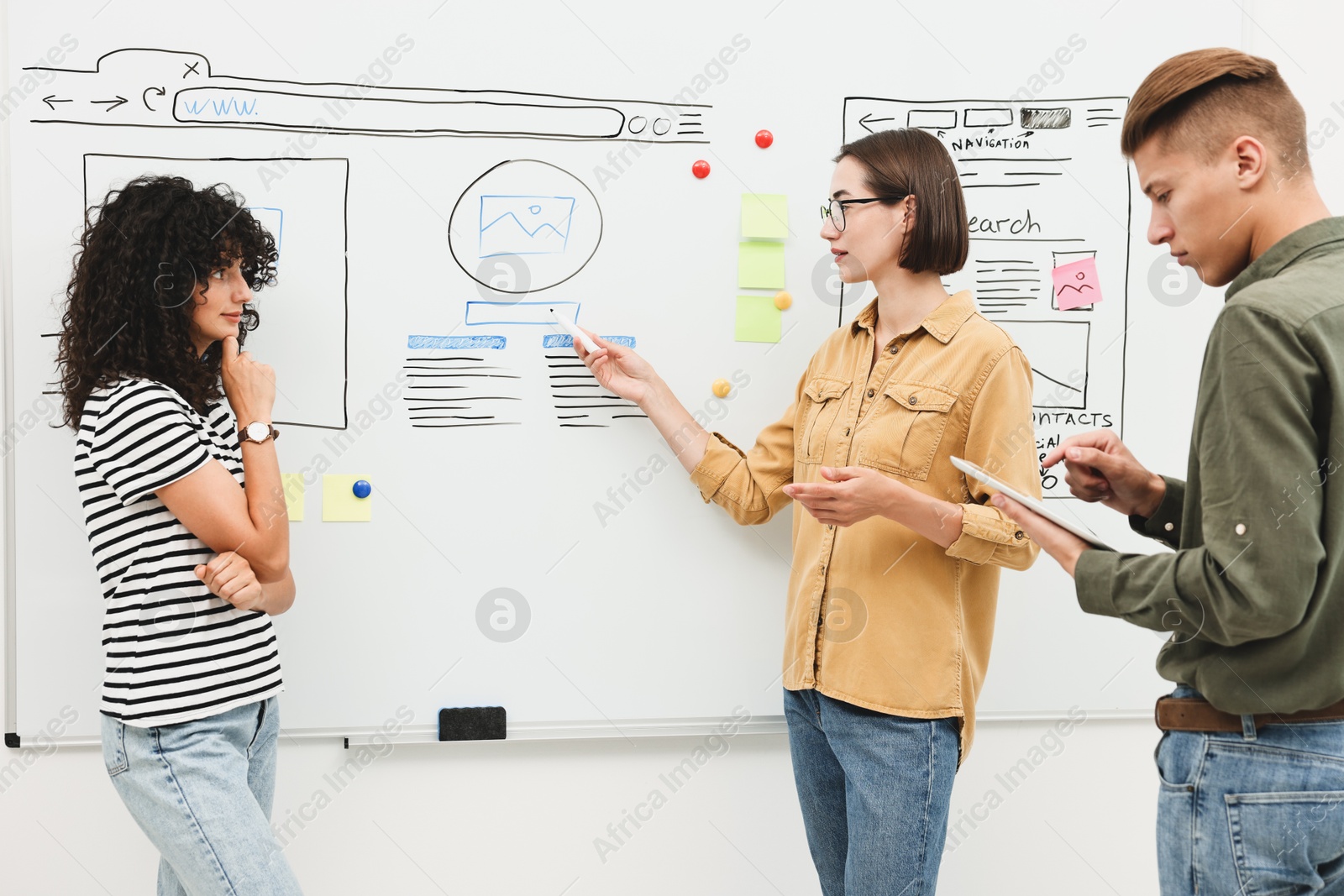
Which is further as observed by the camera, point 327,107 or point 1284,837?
point 327,107

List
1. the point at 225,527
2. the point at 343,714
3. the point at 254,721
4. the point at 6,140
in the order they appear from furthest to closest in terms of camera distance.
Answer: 1. the point at 343,714
2. the point at 6,140
3. the point at 254,721
4. the point at 225,527

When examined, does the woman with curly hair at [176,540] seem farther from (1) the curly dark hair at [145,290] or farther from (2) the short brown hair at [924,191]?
(2) the short brown hair at [924,191]

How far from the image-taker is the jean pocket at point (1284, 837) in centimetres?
98

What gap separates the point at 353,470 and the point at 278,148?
62 cm

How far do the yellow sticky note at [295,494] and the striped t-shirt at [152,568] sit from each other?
397mm

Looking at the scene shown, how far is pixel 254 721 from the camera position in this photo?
1.39 metres

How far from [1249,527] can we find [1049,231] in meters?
1.14

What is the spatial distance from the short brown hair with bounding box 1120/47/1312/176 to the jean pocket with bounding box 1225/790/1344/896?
70 cm

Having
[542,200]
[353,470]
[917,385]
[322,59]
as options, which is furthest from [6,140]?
[917,385]

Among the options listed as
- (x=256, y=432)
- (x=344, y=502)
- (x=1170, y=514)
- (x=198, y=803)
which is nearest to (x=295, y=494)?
(x=344, y=502)

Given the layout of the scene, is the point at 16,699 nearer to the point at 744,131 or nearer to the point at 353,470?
the point at 353,470

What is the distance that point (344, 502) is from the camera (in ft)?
5.81

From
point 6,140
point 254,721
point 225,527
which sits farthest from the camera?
point 6,140

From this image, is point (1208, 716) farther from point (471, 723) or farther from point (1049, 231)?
point (471, 723)
